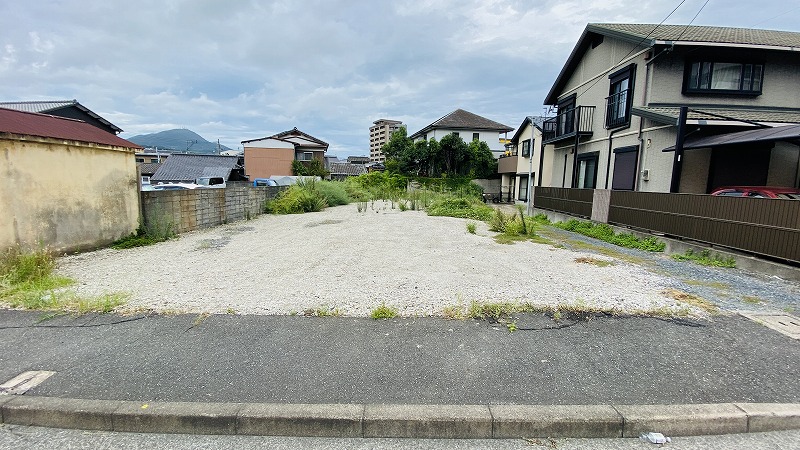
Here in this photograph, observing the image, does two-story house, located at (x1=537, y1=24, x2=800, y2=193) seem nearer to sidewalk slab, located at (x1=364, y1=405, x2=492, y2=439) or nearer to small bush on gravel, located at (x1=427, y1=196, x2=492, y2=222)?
small bush on gravel, located at (x1=427, y1=196, x2=492, y2=222)

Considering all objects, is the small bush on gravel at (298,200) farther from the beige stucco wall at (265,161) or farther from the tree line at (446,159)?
the beige stucco wall at (265,161)

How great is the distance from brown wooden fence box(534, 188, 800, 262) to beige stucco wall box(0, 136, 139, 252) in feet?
39.2

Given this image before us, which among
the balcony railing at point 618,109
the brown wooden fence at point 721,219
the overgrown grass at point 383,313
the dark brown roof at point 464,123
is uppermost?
the dark brown roof at point 464,123

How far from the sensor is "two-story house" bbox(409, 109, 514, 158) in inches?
1470

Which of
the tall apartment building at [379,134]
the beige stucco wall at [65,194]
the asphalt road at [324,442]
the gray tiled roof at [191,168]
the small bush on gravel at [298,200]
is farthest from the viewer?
the tall apartment building at [379,134]

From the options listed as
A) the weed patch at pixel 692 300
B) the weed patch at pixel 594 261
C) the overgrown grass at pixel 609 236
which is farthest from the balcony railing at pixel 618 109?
the weed patch at pixel 692 300

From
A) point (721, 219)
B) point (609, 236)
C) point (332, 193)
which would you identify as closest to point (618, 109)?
point (609, 236)

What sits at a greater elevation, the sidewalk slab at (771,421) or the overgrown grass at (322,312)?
the overgrown grass at (322,312)

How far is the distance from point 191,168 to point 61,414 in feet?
85.3

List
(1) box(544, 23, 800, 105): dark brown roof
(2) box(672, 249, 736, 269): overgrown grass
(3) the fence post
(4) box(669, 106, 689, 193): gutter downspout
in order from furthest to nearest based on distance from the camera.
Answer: (3) the fence post
(1) box(544, 23, 800, 105): dark brown roof
(4) box(669, 106, 689, 193): gutter downspout
(2) box(672, 249, 736, 269): overgrown grass

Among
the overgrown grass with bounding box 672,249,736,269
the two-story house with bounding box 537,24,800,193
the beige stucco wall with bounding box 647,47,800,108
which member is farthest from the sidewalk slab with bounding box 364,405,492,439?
the beige stucco wall with bounding box 647,47,800,108

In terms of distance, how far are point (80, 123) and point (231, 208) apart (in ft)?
15.4

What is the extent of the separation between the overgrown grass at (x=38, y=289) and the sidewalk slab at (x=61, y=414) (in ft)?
5.41

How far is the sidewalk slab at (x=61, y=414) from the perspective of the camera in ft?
7.19
